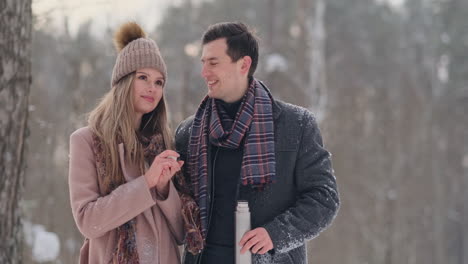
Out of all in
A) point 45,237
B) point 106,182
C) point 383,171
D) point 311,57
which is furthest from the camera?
point 383,171

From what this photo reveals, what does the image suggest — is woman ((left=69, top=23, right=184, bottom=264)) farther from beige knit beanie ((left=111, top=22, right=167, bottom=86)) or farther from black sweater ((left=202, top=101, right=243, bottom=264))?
black sweater ((left=202, top=101, right=243, bottom=264))

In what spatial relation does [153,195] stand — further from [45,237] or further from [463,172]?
[463,172]

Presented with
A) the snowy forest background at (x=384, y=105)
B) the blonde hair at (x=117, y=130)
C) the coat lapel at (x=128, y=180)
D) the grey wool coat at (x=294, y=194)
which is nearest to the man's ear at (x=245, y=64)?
the grey wool coat at (x=294, y=194)

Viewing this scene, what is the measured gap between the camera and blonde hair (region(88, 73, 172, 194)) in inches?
107

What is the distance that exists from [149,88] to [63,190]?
14134 mm

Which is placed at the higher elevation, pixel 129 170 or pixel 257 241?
pixel 129 170

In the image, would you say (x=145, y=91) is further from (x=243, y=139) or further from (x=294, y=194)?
(x=294, y=194)

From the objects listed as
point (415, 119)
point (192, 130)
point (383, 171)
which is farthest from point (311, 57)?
point (415, 119)

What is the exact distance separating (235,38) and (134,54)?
19.7 inches

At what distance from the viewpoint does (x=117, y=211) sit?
2.57 m

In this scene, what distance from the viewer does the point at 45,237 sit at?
7.82 metres

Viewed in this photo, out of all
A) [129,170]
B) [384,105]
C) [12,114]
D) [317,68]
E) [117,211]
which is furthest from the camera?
[384,105]

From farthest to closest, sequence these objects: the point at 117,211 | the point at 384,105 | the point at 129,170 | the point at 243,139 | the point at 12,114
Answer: the point at 384,105 < the point at 243,139 < the point at 129,170 < the point at 12,114 < the point at 117,211

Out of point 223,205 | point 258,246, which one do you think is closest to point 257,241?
point 258,246
